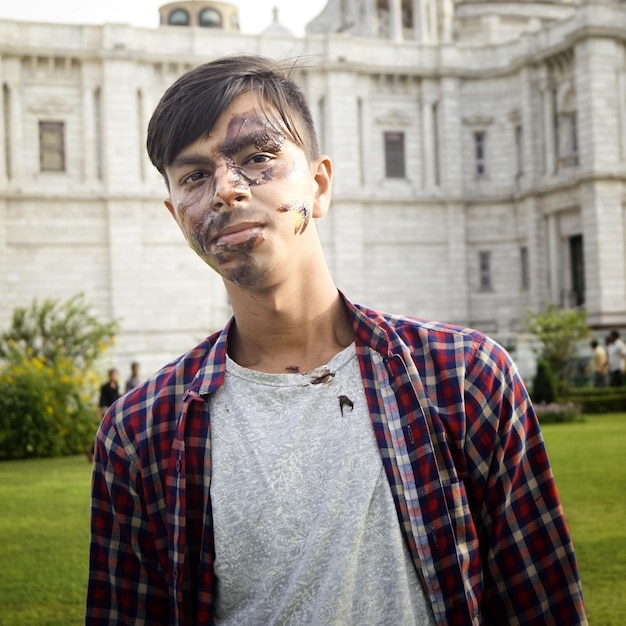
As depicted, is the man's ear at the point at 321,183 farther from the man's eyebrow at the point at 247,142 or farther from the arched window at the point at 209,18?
the arched window at the point at 209,18

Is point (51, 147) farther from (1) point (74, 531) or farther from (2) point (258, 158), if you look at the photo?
(2) point (258, 158)

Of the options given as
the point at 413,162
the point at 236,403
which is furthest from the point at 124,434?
the point at 413,162

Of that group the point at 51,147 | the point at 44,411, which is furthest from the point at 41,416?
the point at 51,147

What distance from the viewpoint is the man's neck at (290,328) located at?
209 centimetres

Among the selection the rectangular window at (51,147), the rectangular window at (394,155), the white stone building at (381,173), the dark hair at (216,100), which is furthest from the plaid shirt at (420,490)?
the rectangular window at (394,155)

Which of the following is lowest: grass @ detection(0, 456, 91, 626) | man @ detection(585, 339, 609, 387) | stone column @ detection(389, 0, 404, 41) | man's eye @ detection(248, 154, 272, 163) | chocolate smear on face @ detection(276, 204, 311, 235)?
grass @ detection(0, 456, 91, 626)

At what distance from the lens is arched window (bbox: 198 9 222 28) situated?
45.6 m

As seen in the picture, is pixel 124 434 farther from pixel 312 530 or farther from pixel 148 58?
pixel 148 58

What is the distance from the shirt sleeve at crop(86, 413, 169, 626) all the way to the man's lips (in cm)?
48

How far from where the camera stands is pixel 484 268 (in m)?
35.3

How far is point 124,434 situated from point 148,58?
3129 cm

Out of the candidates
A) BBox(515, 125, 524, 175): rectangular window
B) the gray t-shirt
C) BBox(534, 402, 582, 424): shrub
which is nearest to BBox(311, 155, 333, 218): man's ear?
the gray t-shirt

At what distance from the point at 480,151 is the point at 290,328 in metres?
34.7

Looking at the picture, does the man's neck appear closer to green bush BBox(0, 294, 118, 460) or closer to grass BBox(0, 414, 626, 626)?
grass BBox(0, 414, 626, 626)
